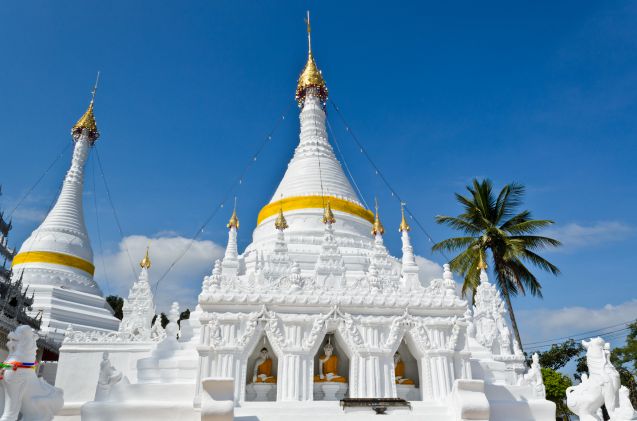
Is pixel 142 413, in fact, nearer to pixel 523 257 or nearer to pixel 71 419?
pixel 71 419

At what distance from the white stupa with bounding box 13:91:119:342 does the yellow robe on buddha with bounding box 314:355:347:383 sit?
739 inches

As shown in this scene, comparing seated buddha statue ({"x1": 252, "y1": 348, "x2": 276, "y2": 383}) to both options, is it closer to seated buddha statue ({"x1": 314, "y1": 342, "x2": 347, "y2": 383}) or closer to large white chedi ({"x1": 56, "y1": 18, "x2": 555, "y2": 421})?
large white chedi ({"x1": 56, "y1": 18, "x2": 555, "y2": 421})

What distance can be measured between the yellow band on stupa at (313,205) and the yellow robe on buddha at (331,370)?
39.7 feet

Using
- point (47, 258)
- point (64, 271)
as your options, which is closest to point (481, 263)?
point (64, 271)

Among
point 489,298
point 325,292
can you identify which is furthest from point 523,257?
point 325,292

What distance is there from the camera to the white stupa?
2664 centimetres

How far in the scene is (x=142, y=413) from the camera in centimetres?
1109

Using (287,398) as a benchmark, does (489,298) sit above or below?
above

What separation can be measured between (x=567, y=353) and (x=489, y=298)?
90.5 ft

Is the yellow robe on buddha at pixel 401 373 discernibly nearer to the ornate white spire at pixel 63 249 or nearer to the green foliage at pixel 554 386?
the green foliage at pixel 554 386

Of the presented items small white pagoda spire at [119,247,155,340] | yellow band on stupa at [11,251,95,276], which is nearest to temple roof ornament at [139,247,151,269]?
small white pagoda spire at [119,247,155,340]

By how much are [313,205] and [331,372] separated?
12.5m

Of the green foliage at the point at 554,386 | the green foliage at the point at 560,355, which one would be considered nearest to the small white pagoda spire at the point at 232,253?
the green foliage at the point at 554,386

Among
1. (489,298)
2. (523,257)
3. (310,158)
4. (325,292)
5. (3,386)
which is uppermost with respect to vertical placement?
(310,158)
